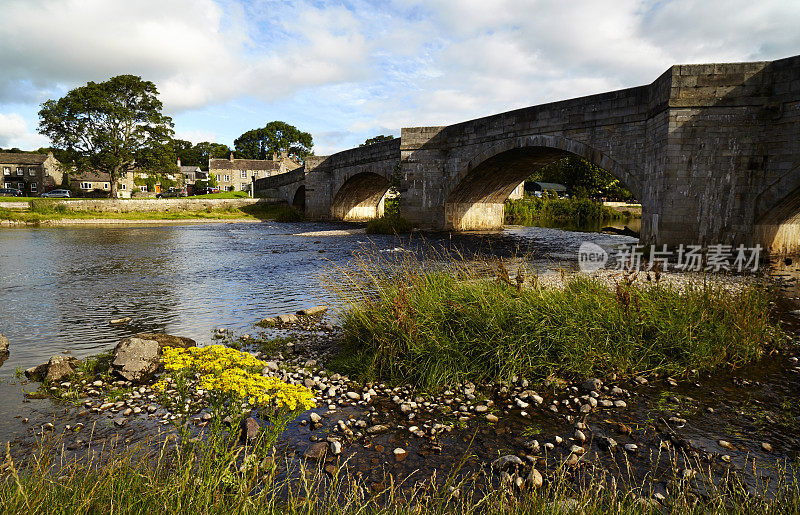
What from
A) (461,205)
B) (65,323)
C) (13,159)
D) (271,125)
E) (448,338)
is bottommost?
(65,323)

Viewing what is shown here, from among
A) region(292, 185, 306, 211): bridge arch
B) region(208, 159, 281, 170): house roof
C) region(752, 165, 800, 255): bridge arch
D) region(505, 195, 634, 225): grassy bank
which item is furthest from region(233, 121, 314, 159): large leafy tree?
region(752, 165, 800, 255): bridge arch

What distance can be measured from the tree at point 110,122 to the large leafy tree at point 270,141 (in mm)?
54708

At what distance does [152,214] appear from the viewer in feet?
140

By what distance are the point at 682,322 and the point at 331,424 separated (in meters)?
4.72

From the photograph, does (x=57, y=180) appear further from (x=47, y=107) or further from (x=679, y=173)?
(x=679, y=173)

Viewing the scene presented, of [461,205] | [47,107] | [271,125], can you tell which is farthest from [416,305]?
[271,125]

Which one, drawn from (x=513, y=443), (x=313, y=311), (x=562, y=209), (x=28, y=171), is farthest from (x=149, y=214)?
(x=513, y=443)

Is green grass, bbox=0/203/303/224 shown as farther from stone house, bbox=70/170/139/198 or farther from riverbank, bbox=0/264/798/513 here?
riverbank, bbox=0/264/798/513

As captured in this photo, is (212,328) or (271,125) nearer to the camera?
(212,328)

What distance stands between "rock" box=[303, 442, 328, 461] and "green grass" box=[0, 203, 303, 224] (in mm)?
41659

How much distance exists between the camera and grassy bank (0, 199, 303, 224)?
3619cm

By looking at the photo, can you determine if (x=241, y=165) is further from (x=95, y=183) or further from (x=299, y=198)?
(x=299, y=198)

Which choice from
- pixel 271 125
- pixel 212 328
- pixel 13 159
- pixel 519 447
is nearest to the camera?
pixel 519 447

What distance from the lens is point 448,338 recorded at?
18.7 feet
